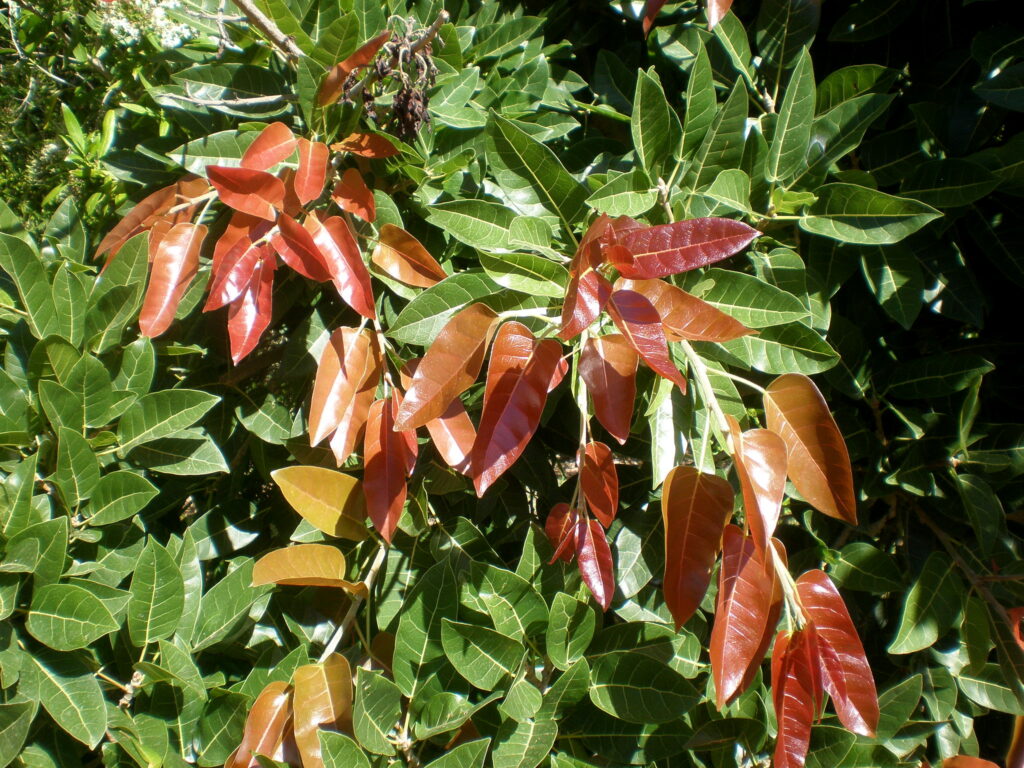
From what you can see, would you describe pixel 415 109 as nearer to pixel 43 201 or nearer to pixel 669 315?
pixel 669 315

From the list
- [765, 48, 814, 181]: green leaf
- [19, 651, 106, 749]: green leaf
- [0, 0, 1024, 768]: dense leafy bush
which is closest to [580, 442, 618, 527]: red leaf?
[0, 0, 1024, 768]: dense leafy bush

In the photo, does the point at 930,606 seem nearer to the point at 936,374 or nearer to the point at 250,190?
the point at 936,374

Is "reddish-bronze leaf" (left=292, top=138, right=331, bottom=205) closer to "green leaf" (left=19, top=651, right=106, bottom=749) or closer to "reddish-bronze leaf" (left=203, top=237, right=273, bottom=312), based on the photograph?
"reddish-bronze leaf" (left=203, top=237, right=273, bottom=312)

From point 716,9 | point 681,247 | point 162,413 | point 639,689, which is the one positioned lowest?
point 639,689

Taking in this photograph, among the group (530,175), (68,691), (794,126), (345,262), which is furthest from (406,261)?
(68,691)

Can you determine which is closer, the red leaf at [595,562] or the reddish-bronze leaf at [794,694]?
the reddish-bronze leaf at [794,694]

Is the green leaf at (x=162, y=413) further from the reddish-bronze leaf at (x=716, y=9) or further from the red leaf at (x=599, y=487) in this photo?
the reddish-bronze leaf at (x=716, y=9)

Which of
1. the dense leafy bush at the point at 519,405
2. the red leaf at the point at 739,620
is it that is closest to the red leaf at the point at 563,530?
the dense leafy bush at the point at 519,405
